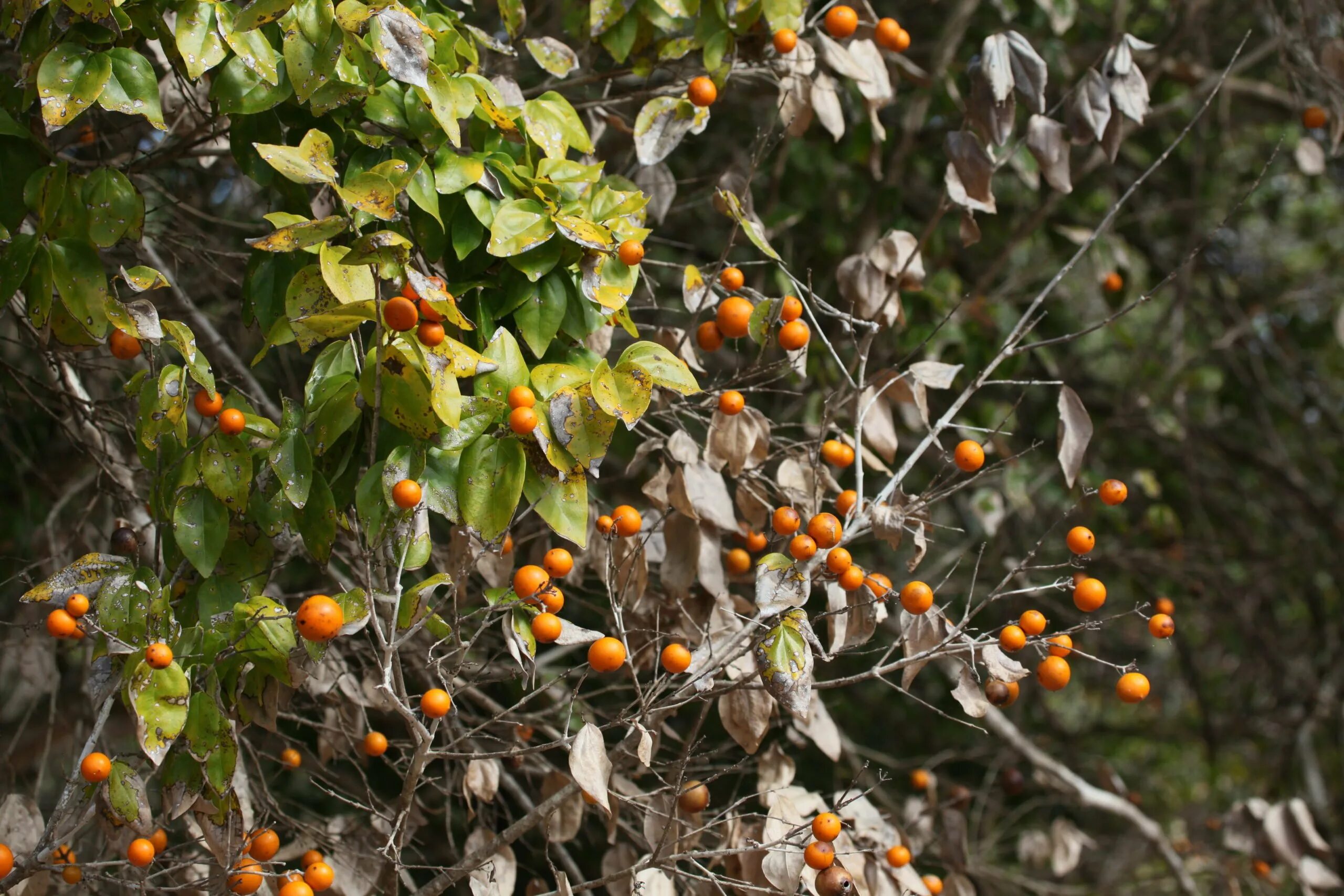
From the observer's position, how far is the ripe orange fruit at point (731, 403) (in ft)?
4.98

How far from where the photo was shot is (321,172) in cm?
→ 123

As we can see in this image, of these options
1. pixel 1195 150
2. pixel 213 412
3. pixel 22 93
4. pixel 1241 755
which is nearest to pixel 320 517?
pixel 213 412

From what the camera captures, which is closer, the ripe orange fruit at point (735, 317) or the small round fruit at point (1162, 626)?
the small round fruit at point (1162, 626)

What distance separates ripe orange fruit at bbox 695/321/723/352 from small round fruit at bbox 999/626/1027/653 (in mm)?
597

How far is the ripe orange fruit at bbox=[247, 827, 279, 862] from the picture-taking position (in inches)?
56.0

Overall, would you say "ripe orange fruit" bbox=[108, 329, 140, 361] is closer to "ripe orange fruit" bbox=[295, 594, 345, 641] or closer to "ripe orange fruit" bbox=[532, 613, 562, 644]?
"ripe orange fruit" bbox=[295, 594, 345, 641]

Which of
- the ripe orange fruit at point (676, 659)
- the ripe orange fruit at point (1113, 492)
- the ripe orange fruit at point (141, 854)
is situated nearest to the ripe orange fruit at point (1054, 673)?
the ripe orange fruit at point (1113, 492)

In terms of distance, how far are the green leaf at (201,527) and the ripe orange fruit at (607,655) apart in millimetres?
458

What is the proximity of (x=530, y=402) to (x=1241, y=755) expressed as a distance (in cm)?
375

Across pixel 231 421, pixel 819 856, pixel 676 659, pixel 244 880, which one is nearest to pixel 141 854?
pixel 244 880

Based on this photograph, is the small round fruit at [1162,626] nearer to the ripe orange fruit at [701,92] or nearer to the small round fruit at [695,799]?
the small round fruit at [695,799]

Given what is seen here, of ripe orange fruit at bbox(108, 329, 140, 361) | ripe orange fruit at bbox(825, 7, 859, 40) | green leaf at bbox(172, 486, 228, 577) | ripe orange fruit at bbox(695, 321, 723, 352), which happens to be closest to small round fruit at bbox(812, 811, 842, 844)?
ripe orange fruit at bbox(695, 321, 723, 352)

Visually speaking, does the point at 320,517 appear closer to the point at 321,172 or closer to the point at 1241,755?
the point at 321,172

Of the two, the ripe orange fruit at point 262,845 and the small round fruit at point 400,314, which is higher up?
the small round fruit at point 400,314
